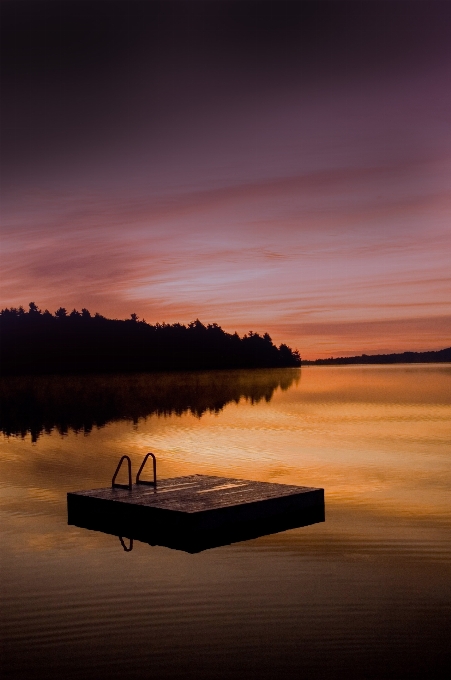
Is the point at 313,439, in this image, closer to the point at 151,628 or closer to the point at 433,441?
the point at 433,441

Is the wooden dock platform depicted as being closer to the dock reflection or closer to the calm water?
the dock reflection

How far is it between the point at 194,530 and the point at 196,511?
0.33m

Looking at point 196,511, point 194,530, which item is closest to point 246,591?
point 194,530

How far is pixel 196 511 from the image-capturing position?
14344mm

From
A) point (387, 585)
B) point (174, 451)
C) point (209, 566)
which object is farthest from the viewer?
point (174, 451)

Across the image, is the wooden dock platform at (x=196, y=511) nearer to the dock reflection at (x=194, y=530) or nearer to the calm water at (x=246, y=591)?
the dock reflection at (x=194, y=530)

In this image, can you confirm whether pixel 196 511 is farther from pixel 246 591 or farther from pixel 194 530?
pixel 246 591

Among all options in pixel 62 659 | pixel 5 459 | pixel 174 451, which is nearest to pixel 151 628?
pixel 62 659

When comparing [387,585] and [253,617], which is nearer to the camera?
[253,617]

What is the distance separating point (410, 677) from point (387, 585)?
3193 millimetres

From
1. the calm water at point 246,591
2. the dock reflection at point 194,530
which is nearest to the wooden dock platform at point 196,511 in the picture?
the dock reflection at point 194,530

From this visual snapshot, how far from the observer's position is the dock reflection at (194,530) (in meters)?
14.3

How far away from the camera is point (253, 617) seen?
10914 mm

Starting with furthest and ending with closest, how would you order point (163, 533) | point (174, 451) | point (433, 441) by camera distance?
1. point (433, 441)
2. point (174, 451)
3. point (163, 533)
